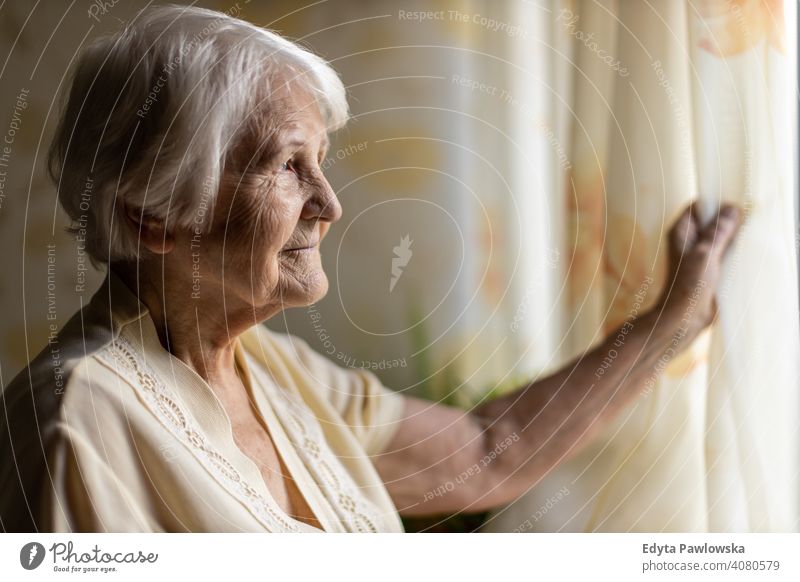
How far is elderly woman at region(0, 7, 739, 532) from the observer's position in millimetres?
703

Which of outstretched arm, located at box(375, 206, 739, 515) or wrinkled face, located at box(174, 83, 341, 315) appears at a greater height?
wrinkled face, located at box(174, 83, 341, 315)

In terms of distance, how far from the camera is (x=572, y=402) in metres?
0.81

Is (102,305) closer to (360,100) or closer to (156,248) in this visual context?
(156,248)

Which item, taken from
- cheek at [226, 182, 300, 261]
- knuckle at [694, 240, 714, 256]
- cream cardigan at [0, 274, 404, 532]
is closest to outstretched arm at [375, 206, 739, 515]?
knuckle at [694, 240, 714, 256]

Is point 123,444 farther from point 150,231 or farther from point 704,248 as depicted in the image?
point 704,248

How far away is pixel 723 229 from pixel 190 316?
1.64ft

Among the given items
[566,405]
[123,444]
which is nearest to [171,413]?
[123,444]

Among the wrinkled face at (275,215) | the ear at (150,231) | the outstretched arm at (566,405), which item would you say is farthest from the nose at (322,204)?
the outstretched arm at (566,405)

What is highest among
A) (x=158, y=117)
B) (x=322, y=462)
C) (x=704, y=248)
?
(x=158, y=117)

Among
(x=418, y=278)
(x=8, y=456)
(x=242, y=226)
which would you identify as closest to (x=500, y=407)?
(x=418, y=278)

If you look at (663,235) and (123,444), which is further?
(663,235)

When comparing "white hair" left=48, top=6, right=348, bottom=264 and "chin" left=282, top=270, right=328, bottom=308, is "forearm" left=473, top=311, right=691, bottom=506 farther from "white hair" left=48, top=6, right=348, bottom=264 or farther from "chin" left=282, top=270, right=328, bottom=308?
"white hair" left=48, top=6, right=348, bottom=264

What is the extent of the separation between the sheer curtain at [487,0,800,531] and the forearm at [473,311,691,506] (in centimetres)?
1

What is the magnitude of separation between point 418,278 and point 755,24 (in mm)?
400
